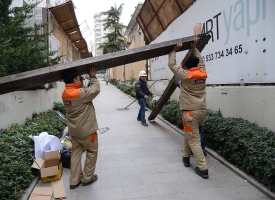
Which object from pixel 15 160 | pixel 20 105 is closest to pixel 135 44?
pixel 20 105

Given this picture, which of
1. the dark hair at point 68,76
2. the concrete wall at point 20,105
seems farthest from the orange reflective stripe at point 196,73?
the concrete wall at point 20,105

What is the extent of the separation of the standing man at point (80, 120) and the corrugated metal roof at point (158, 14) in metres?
5.52

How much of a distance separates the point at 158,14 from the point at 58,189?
9.31 meters

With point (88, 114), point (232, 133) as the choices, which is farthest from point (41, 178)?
point (232, 133)

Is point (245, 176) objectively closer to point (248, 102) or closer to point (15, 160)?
point (248, 102)

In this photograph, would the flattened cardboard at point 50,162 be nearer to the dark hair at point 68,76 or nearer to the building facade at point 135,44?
the dark hair at point 68,76

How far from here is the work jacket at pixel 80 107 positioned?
136 inches

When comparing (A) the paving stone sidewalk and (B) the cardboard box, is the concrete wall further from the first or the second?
(A) the paving stone sidewalk

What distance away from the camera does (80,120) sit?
140 inches

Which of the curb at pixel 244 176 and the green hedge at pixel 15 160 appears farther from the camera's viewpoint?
the curb at pixel 244 176

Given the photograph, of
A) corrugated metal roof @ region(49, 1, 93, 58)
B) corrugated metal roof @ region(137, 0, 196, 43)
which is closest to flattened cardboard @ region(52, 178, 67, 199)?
corrugated metal roof @ region(137, 0, 196, 43)

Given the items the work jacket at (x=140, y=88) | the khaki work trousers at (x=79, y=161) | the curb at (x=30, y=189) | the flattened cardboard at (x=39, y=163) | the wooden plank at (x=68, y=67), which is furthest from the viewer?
the work jacket at (x=140, y=88)

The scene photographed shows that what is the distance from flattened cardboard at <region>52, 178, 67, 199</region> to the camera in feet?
11.5

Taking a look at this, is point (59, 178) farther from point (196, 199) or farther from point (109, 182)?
point (196, 199)
